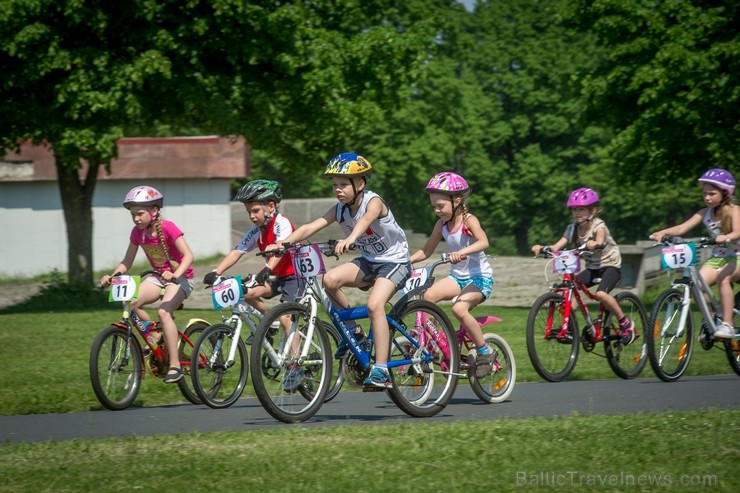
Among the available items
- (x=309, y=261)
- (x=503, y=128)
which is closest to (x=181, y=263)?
(x=309, y=261)

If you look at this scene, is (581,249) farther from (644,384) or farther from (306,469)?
(306,469)

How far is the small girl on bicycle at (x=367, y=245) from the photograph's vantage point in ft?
29.9

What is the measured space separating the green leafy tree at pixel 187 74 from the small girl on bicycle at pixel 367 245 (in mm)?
12972

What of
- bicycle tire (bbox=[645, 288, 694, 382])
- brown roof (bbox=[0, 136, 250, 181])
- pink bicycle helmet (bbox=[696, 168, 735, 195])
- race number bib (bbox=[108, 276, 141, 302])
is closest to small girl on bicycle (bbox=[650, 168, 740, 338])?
pink bicycle helmet (bbox=[696, 168, 735, 195])

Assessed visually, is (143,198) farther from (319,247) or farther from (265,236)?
(319,247)

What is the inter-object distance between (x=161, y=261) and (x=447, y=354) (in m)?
2.78

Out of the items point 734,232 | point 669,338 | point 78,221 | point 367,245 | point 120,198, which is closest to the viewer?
point 367,245

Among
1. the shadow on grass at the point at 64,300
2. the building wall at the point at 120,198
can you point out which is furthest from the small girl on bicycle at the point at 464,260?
the building wall at the point at 120,198

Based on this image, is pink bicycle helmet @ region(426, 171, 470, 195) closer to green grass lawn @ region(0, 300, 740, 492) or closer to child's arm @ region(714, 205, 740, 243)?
green grass lawn @ region(0, 300, 740, 492)

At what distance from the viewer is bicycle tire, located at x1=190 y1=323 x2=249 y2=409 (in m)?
10.2

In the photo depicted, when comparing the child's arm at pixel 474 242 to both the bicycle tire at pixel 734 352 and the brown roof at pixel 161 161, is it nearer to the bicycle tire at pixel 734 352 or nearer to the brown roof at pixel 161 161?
the bicycle tire at pixel 734 352

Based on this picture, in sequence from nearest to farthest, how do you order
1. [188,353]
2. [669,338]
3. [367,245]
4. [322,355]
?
1. [322,355]
2. [367,245]
3. [188,353]
4. [669,338]

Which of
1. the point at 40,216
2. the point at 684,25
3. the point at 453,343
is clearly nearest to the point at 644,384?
the point at 453,343

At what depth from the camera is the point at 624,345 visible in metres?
12.8
